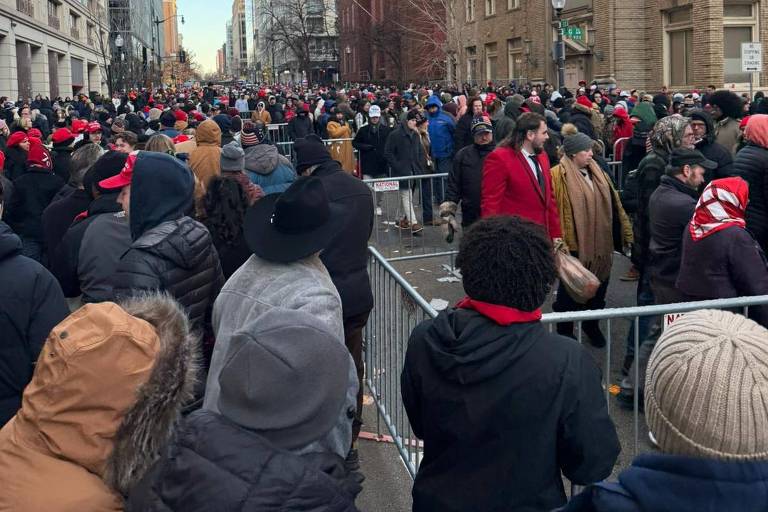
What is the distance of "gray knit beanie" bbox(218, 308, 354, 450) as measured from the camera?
235cm

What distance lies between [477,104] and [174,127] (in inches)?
222

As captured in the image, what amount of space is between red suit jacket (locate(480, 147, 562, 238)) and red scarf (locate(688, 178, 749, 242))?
1.81 meters

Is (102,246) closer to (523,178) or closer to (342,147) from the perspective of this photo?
(523,178)

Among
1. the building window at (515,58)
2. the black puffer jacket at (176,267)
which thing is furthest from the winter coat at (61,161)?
the building window at (515,58)

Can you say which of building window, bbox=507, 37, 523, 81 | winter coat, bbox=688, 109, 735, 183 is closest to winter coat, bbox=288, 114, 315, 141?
winter coat, bbox=688, 109, 735, 183

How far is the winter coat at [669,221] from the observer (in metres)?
6.21

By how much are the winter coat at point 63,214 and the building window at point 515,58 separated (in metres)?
41.1

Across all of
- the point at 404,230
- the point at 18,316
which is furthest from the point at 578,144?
the point at 404,230

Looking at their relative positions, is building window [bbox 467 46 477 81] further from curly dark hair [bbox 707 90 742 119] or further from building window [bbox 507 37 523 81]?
curly dark hair [bbox 707 90 742 119]

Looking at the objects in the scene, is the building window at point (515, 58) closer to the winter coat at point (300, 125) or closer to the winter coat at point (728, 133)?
the winter coat at point (300, 125)

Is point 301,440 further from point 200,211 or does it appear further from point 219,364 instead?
point 200,211

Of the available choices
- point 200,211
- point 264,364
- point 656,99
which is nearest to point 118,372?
point 264,364

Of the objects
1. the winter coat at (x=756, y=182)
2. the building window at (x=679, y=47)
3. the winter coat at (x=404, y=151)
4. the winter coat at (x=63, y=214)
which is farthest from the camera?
the building window at (x=679, y=47)

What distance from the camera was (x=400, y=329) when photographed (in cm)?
555
